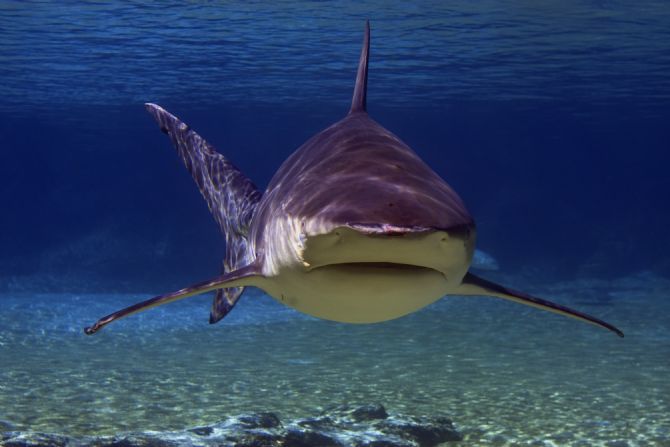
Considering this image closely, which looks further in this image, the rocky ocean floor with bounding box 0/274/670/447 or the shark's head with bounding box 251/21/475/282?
the rocky ocean floor with bounding box 0/274/670/447

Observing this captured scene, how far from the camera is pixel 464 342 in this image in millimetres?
17172

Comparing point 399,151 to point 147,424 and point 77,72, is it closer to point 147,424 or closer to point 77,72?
point 147,424

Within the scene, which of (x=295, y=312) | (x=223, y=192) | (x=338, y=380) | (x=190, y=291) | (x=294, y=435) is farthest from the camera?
(x=295, y=312)

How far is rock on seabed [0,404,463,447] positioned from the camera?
21.5 feet

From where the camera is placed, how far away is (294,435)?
24.2ft

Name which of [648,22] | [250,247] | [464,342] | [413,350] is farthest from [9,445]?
[648,22]

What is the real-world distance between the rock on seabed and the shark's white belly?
3.71m

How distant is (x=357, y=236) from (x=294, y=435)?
5.07 m

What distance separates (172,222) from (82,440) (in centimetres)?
3835

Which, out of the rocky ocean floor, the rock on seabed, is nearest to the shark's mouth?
the rock on seabed

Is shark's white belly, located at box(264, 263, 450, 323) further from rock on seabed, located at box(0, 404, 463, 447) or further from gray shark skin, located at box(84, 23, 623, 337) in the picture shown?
rock on seabed, located at box(0, 404, 463, 447)

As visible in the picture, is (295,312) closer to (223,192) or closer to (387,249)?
(223,192)

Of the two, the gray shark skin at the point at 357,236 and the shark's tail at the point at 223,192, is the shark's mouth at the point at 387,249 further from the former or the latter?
the shark's tail at the point at 223,192

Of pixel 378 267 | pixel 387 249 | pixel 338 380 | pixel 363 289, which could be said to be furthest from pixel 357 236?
pixel 338 380
